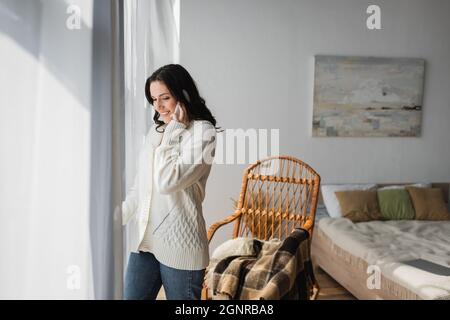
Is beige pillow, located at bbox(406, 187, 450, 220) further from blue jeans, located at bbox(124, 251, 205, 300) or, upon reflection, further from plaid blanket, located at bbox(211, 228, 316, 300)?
blue jeans, located at bbox(124, 251, 205, 300)

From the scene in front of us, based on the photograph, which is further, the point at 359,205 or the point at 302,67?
the point at 302,67

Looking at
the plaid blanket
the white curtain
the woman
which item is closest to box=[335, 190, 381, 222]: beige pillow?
the plaid blanket

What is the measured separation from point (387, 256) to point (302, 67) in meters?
1.67

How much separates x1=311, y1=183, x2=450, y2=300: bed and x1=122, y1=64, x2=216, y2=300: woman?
1.26 metres

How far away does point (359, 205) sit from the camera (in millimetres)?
3219

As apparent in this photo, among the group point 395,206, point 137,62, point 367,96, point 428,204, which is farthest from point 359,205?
point 137,62

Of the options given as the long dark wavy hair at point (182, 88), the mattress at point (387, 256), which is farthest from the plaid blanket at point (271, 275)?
the mattress at point (387, 256)

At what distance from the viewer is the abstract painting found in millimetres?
3471

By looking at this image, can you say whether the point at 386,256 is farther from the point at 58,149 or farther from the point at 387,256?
the point at 58,149

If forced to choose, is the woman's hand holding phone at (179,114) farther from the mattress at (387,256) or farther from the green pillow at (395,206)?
the green pillow at (395,206)

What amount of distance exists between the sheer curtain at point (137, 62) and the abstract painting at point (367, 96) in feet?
5.43

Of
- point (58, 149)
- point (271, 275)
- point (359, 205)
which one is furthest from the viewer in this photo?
point (359, 205)

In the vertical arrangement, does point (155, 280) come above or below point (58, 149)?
below
